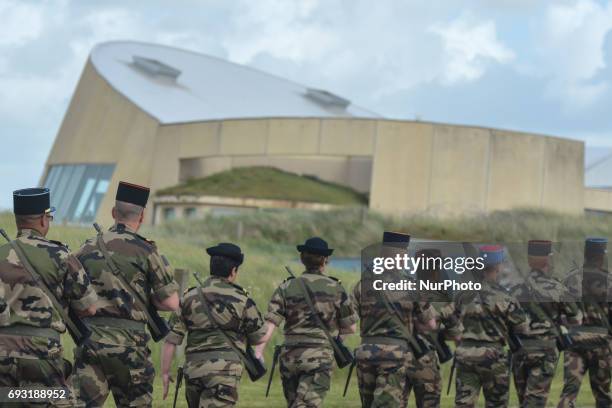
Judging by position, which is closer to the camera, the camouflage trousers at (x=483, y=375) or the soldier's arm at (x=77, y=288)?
the soldier's arm at (x=77, y=288)

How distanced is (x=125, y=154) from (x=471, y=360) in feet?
142

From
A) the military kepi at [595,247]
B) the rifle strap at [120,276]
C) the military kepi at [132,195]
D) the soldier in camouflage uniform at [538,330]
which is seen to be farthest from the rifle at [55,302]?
the military kepi at [595,247]

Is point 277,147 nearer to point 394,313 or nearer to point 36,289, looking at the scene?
point 394,313

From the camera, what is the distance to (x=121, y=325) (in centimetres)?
742

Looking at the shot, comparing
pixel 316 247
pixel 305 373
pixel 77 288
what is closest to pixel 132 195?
pixel 77 288

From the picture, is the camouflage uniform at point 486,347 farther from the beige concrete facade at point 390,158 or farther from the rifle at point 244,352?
the beige concrete facade at point 390,158

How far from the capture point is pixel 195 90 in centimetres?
6088

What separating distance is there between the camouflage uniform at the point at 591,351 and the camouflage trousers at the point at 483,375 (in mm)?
1610

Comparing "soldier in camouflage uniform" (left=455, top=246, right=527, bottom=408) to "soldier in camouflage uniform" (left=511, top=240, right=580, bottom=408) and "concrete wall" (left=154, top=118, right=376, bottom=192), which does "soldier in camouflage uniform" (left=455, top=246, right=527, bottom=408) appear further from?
"concrete wall" (left=154, top=118, right=376, bottom=192)

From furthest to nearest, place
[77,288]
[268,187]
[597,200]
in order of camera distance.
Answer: [597,200], [268,187], [77,288]

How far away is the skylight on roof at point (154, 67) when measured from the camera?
197ft

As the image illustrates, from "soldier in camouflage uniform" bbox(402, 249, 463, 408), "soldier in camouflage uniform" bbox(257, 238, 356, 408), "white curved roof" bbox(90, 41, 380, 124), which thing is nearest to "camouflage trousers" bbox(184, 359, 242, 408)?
"soldier in camouflage uniform" bbox(257, 238, 356, 408)

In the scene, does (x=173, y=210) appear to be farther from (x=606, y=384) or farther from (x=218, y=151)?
(x=606, y=384)

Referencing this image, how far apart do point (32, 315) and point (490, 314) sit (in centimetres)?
501
